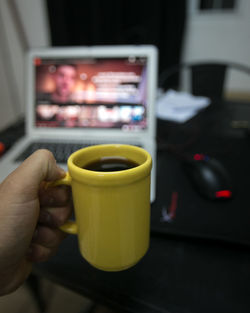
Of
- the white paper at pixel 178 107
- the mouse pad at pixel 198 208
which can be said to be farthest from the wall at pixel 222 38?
the mouse pad at pixel 198 208

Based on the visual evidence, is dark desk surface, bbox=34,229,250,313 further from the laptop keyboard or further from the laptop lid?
the laptop lid

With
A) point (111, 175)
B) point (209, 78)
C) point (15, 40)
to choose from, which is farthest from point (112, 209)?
point (15, 40)

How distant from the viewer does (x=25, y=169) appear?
0.34m

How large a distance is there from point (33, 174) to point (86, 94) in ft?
1.69

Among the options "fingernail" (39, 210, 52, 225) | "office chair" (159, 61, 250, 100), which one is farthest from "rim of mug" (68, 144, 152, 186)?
"office chair" (159, 61, 250, 100)

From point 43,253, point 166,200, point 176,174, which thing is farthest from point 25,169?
point 176,174

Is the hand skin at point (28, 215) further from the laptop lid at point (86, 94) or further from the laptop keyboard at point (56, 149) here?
the laptop lid at point (86, 94)

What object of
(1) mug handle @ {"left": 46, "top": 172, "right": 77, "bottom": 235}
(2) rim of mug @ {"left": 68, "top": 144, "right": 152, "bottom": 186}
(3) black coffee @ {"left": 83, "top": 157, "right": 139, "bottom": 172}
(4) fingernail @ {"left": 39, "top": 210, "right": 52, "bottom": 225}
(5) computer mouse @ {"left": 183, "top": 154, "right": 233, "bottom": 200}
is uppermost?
(2) rim of mug @ {"left": 68, "top": 144, "right": 152, "bottom": 186}

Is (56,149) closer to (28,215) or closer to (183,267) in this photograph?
(28,215)

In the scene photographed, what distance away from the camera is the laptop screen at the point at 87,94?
796 mm

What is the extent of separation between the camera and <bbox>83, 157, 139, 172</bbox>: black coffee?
0.34 m

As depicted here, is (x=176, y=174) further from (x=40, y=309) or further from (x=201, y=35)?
(x=201, y=35)

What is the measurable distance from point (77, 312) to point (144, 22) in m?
2.30

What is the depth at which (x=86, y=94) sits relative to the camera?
0.80 m
